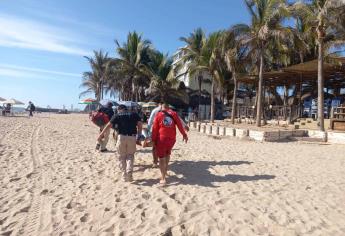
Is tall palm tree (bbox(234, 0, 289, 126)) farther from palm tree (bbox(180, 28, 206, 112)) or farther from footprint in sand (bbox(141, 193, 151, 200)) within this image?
footprint in sand (bbox(141, 193, 151, 200))

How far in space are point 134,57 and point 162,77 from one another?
363 centimetres

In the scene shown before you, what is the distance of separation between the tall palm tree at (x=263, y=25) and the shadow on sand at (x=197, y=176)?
37.4ft

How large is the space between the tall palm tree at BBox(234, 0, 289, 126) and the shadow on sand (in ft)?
37.4

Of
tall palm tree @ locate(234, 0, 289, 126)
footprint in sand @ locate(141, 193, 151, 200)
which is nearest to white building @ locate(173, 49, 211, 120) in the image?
tall palm tree @ locate(234, 0, 289, 126)

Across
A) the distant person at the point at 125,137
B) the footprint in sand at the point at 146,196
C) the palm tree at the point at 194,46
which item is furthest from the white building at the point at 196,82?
the footprint in sand at the point at 146,196

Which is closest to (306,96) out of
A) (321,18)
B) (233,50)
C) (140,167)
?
(233,50)

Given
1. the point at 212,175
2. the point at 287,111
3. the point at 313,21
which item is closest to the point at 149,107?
the point at 287,111

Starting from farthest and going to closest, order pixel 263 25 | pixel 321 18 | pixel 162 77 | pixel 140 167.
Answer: pixel 162 77 < pixel 263 25 < pixel 321 18 < pixel 140 167

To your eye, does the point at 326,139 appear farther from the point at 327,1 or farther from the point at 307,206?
the point at 307,206

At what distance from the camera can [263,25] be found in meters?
18.8

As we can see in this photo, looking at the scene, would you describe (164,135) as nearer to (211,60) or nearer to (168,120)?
(168,120)

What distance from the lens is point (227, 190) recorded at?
6.14 metres

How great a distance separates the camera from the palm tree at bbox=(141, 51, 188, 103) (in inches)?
1287

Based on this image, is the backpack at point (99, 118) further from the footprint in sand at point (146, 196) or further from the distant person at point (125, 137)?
the footprint in sand at point (146, 196)
